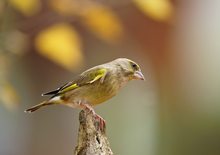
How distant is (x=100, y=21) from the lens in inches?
75.9

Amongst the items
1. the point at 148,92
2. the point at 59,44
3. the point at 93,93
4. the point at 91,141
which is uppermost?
the point at 148,92

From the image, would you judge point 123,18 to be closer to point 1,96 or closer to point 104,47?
point 104,47

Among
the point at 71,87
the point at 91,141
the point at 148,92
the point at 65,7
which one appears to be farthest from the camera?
the point at 148,92

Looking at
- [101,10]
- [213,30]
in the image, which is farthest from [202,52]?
[101,10]

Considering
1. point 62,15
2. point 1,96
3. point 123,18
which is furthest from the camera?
point 123,18

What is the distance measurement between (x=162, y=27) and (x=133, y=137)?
72cm

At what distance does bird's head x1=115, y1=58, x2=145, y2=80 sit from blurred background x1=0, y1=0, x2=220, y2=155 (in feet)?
7.35

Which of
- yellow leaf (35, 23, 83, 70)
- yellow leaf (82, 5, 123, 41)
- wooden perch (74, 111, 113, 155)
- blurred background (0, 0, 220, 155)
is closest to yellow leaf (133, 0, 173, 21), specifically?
yellow leaf (82, 5, 123, 41)

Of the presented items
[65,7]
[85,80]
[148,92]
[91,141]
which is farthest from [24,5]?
[148,92]

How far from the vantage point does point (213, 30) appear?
182 inches

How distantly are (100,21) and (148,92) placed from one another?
2414mm

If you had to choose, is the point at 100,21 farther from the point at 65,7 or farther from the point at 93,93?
the point at 93,93

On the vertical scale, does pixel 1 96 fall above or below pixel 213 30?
below

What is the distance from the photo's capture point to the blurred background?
4.29 meters
